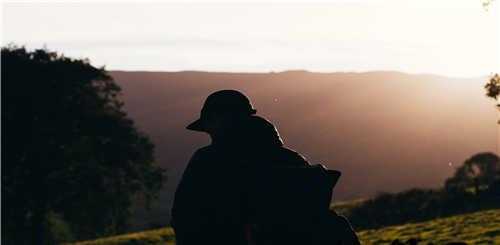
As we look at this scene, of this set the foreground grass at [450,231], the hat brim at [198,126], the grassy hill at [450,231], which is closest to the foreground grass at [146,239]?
the grassy hill at [450,231]

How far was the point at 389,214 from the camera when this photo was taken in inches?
1580

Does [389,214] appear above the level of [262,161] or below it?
below

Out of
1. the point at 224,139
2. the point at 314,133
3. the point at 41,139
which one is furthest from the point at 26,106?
the point at 314,133

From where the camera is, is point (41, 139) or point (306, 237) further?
point (41, 139)

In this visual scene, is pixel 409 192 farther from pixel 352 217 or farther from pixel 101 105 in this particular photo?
pixel 101 105

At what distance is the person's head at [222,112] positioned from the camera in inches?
239

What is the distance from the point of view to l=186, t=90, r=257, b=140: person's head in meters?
6.06

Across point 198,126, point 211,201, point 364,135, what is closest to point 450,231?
point 198,126

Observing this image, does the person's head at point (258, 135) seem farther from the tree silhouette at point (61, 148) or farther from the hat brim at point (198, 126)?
the tree silhouette at point (61, 148)

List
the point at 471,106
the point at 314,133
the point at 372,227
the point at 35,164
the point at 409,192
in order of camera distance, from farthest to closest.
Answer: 1. the point at 471,106
2. the point at 314,133
3. the point at 35,164
4. the point at 409,192
5. the point at 372,227

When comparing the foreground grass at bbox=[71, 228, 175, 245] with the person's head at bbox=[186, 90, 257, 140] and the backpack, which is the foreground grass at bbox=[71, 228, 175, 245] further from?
the backpack

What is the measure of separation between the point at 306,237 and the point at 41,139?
43095 mm

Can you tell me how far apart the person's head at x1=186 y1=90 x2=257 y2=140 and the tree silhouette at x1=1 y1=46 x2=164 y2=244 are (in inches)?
1630

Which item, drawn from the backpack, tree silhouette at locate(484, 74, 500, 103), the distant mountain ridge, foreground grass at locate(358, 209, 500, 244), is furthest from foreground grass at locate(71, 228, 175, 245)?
the distant mountain ridge
